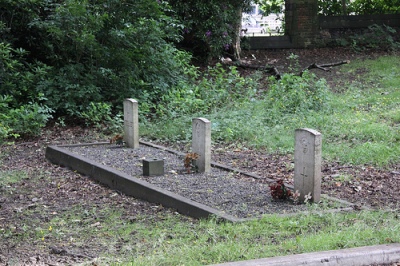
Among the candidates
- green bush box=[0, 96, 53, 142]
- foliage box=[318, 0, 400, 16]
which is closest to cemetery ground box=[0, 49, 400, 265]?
green bush box=[0, 96, 53, 142]

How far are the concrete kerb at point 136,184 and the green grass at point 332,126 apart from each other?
1.53 metres

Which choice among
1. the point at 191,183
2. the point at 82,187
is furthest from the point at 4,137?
the point at 191,183

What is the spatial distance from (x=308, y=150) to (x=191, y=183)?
5.72ft

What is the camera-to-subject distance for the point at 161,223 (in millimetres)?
6828

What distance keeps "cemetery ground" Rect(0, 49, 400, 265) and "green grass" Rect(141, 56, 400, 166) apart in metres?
0.27

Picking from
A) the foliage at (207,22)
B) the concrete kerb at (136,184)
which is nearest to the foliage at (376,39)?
the foliage at (207,22)

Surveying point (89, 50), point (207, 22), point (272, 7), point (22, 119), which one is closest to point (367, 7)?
point (272, 7)

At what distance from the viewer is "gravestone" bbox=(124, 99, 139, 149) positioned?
35.0 feet

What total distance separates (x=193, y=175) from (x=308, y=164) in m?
2.05

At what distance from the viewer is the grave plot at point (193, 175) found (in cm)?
705

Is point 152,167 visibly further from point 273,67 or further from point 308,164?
point 273,67

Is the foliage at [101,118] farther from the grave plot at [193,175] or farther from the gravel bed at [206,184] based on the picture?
the gravel bed at [206,184]

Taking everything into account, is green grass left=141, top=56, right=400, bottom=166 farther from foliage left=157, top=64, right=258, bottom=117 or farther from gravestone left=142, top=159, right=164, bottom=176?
gravestone left=142, top=159, right=164, bottom=176

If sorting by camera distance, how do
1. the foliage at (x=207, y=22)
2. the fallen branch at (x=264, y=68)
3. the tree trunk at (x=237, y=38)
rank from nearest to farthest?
the fallen branch at (x=264, y=68), the foliage at (x=207, y=22), the tree trunk at (x=237, y=38)
